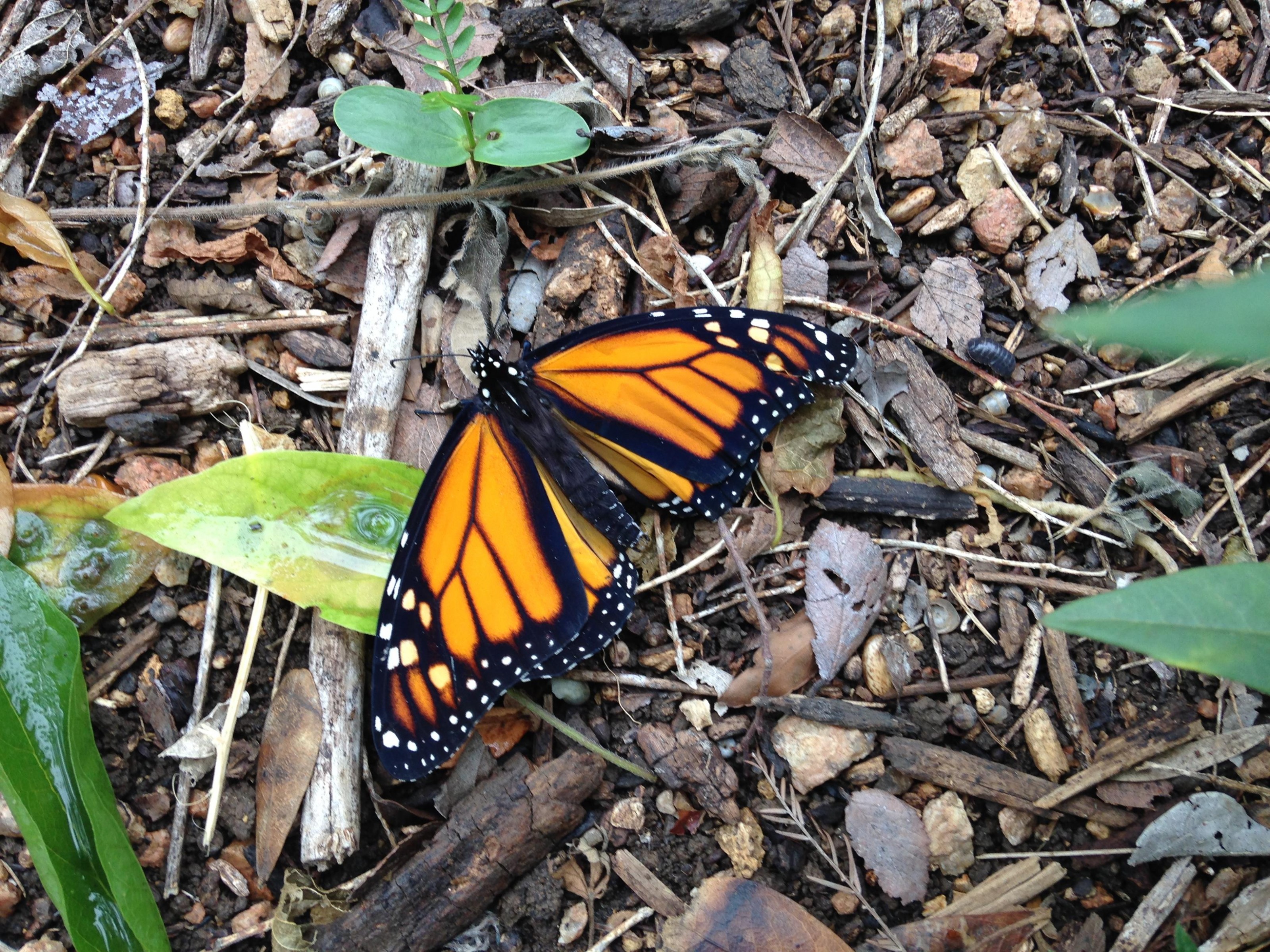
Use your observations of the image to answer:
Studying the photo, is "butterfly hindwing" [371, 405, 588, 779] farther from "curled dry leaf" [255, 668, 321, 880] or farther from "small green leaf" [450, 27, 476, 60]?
"small green leaf" [450, 27, 476, 60]

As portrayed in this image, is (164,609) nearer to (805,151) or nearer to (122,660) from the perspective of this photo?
(122,660)

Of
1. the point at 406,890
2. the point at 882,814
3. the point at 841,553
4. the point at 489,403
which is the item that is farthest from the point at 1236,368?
the point at 406,890

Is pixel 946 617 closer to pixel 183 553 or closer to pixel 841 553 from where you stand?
pixel 841 553

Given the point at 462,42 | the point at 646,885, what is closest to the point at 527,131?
the point at 462,42

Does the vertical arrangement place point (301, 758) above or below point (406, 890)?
above

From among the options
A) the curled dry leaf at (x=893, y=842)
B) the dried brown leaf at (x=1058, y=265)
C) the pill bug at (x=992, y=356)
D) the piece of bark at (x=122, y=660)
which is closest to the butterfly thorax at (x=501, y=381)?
the piece of bark at (x=122, y=660)
